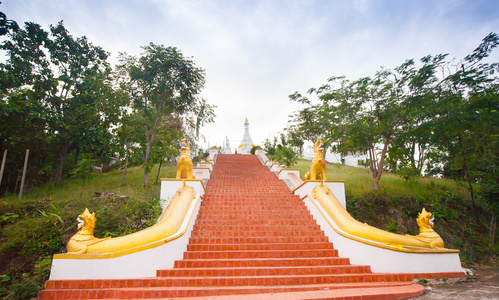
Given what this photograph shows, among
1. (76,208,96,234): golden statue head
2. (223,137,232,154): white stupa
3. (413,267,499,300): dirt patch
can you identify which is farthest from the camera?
(223,137,232,154): white stupa

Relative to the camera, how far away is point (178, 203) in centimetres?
570

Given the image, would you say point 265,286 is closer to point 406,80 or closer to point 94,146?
point 406,80

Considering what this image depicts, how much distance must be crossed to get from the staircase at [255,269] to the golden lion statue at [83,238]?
0.44m

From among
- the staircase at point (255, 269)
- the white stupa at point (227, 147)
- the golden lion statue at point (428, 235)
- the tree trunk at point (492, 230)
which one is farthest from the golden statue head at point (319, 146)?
the white stupa at point (227, 147)

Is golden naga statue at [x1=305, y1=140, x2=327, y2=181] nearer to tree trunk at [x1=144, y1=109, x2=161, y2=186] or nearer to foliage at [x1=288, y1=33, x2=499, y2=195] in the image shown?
foliage at [x1=288, y1=33, x2=499, y2=195]

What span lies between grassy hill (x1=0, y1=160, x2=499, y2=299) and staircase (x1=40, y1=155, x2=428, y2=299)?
129 centimetres

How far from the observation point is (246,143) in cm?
3700

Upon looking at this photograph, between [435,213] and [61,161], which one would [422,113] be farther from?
[61,161]

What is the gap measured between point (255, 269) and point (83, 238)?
9.34 feet

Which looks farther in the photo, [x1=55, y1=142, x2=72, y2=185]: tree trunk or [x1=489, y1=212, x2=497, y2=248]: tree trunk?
[x1=55, y1=142, x2=72, y2=185]: tree trunk

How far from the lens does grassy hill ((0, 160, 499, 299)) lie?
5050 millimetres

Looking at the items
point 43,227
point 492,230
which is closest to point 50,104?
point 43,227

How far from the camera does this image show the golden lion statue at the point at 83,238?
389 cm

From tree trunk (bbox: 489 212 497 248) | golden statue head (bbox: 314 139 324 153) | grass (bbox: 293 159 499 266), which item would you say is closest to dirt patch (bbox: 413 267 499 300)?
grass (bbox: 293 159 499 266)
